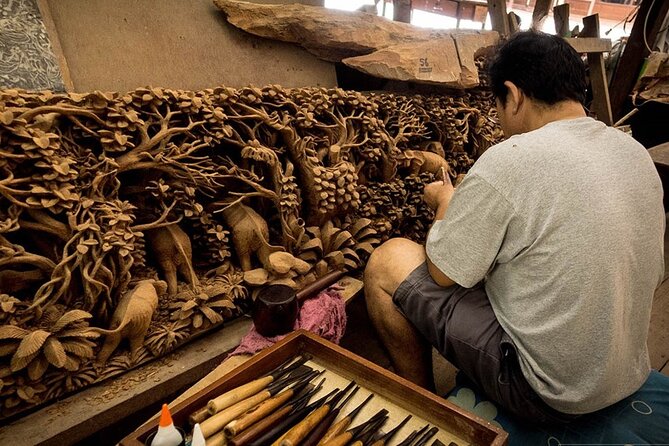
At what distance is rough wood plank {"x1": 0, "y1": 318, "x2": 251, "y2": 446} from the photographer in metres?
1.51

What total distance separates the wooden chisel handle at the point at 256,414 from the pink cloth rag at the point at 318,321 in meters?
0.44

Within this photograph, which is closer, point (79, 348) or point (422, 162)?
point (79, 348)

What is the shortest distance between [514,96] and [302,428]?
1572 millimetres

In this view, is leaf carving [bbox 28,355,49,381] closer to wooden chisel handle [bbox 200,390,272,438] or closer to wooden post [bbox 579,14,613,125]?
wooden chisel handle [bbox 200,390,272,438]

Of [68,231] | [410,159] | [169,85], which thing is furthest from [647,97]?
[68,231]

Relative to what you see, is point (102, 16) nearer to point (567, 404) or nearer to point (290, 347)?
point (290, 347)

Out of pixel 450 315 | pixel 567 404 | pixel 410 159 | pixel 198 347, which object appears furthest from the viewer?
pixel 410 159

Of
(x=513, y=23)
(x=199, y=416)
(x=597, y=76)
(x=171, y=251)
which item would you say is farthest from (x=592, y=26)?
(x=199, y=416)

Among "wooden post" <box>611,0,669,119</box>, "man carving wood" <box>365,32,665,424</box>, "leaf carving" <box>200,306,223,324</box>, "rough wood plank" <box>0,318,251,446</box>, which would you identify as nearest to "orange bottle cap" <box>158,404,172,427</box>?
"rough wood plank" <box>0,318,251,446</box>

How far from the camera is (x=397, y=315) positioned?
2.14m

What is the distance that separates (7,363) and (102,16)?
170cm

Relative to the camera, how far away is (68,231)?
164 centimetres

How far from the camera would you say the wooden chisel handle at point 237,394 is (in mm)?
1330

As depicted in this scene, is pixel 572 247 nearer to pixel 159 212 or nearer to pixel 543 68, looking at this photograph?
pixel 543 68
